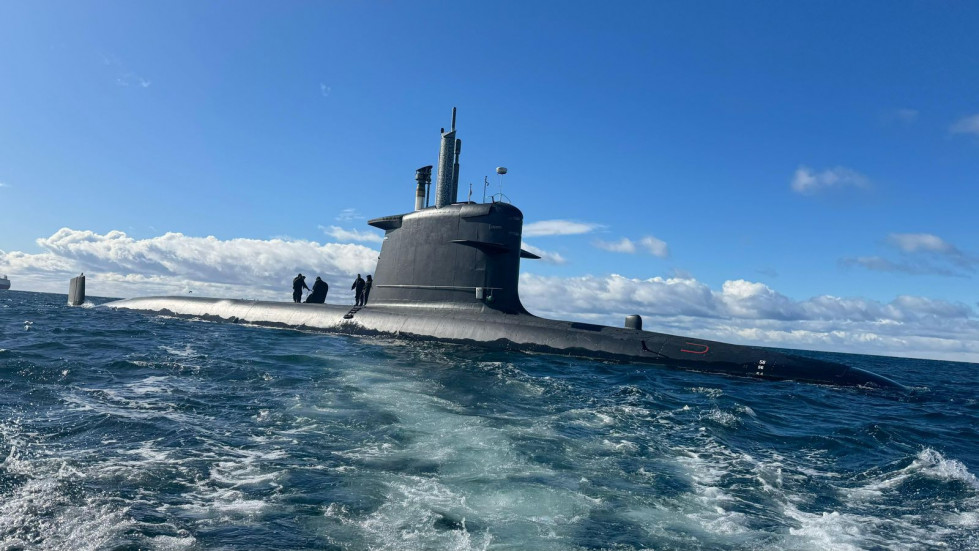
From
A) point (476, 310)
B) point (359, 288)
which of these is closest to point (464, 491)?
point (476, 310)

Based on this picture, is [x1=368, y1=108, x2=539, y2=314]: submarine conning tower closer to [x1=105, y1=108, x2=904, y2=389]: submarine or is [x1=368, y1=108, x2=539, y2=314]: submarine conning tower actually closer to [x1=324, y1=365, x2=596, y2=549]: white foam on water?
[x1=105, y1=108, x2=904, y2=389]: submarine

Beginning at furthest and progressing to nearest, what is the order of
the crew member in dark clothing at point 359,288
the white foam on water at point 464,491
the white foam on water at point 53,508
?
the crew member in dark clothing at point 359,288 → the white foam on water at point 464,491 → the white foam on water at point 53,508

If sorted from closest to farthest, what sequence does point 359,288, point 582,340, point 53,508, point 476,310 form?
1. point 53,508
2. point 582,340
3. point 476,310
4. point 359,288

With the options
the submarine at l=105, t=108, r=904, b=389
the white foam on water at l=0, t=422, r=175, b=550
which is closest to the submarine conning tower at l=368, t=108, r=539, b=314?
the submarine at l=105, t=108, r=904, b=389

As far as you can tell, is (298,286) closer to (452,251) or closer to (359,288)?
(359,288)

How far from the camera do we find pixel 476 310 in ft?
61.6

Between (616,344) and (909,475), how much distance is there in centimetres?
941

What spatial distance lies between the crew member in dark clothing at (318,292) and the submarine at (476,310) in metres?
2.69

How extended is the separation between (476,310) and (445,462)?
1218cm

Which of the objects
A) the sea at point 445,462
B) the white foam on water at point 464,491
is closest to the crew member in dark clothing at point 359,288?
the sea at point 445,462

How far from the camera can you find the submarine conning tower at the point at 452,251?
723 inches

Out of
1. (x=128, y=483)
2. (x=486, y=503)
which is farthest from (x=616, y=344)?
(x=128, y=483)

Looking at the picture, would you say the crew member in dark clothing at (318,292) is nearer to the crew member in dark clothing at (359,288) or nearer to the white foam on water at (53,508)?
the crew member in dark clothing at (359,288)

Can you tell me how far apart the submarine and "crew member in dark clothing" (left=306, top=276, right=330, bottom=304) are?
8.83 ft
